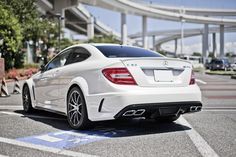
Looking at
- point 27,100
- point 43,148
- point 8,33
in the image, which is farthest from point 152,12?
point 43,148

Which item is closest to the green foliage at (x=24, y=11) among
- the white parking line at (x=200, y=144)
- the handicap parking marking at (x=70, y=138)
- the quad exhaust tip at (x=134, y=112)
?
the handicap parking marking at (x=70, y=138)

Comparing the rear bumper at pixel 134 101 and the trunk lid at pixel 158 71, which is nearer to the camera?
the rear bumper at pixel 134 101

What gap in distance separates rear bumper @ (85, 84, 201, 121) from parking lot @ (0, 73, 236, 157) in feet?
1.30

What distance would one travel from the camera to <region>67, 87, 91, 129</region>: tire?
22.6 feet

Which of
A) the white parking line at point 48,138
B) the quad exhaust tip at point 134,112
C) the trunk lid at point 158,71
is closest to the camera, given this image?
the white parking line at point 48,138

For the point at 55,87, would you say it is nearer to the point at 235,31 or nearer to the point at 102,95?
the point at 102,95

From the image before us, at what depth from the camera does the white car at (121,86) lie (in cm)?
642

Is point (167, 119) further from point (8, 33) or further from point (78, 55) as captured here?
point (8, 33)

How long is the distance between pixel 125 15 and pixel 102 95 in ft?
234

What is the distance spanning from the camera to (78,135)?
262 inches

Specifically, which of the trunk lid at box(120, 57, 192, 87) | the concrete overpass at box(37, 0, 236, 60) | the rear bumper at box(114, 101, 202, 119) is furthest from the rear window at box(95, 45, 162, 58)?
the concrete overpass at box(37, 0, 236, 60)

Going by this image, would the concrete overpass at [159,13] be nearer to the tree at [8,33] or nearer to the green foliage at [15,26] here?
the green foliage at [15,26]

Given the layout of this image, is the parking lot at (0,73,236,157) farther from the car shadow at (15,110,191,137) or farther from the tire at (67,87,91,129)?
the tire at (67,87,91,129)

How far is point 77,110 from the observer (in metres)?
7.09
